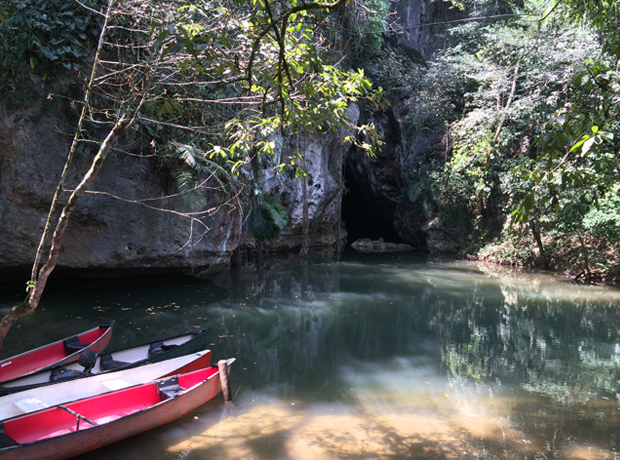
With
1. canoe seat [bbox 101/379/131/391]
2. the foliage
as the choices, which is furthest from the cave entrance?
canoe seat [bbox 101/379/131/391]

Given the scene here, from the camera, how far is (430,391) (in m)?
5.65

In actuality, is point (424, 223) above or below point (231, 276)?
above

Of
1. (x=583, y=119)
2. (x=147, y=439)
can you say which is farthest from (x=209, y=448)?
(x=583, y=119)

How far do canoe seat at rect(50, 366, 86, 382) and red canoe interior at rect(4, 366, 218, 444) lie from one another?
2.19ft

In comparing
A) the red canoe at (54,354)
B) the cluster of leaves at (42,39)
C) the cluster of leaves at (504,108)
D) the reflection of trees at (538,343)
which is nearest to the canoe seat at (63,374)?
the red canoe at (54,354)

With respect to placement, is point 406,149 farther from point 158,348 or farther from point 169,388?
point 169,388

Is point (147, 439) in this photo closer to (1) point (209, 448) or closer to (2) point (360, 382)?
(1) point (209, 448)

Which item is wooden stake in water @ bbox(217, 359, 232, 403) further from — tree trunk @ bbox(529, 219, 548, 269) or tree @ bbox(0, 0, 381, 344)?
tree trunk @ bbox(529, 219, 548, 269)

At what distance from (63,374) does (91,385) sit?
508 millimetres

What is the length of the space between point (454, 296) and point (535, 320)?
2.26m

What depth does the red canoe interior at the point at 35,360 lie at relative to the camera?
5141 millimetres

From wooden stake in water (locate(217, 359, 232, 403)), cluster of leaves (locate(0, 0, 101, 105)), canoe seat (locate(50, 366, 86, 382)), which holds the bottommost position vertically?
wooden stake in water (locate(217, 359, 232, 403))

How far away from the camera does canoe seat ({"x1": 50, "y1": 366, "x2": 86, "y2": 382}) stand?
4.76m

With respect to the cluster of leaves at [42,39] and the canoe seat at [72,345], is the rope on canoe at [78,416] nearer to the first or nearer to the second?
the canoe seat at [72,345]
